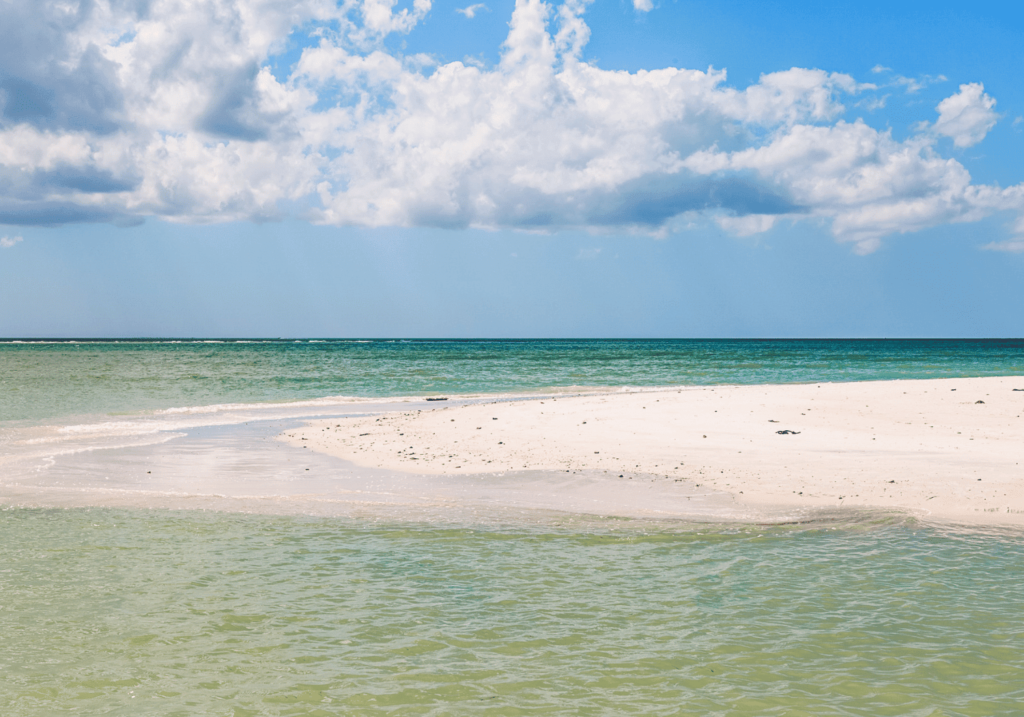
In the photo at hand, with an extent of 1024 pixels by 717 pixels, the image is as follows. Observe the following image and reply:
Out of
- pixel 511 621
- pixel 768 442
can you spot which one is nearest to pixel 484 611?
pixel 511 621

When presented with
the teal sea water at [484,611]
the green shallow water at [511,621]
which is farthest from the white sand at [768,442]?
the green shallow water at [511,621]

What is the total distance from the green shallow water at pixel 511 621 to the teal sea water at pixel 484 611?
3cm

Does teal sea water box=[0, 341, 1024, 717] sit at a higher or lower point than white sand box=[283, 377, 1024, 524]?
lower

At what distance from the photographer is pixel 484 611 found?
314 inches

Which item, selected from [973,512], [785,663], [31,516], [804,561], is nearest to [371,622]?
[785,663]

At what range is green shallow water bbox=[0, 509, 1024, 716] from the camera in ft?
19.9

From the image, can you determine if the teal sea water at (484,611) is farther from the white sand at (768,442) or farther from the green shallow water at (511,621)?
the white sand at (768,442)

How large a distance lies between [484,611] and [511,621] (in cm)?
41

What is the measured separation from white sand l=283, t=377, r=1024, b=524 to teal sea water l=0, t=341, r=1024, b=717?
2.39m

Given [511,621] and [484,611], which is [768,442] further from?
[511,621]

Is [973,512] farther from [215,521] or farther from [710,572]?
[215,521]

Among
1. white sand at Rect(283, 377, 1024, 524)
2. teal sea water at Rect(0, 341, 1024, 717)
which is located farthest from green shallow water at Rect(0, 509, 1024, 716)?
white sand at Rect(283, 377, 1024, 524)

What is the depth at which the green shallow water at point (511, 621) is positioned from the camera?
6.05m

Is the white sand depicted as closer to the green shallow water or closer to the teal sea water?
the teal sea water
